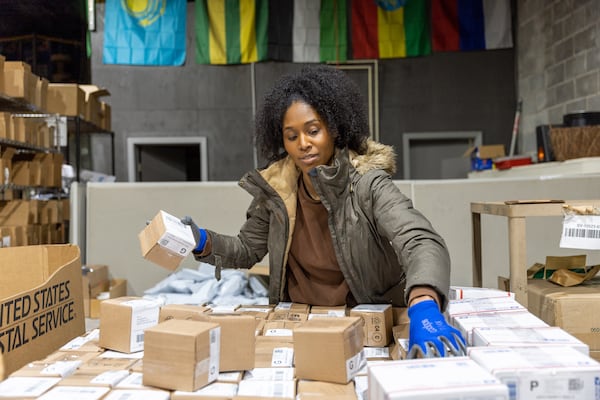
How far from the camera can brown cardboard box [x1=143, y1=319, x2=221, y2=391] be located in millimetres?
962

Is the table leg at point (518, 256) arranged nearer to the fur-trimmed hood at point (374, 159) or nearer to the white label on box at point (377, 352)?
the fur-trimmed hood at point (374, 159)

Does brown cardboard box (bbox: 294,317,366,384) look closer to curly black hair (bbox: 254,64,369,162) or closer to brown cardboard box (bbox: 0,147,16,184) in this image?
curly black hair (bbox: 254,64,369,162)

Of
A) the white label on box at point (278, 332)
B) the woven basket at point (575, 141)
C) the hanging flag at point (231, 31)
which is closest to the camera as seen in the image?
the white label on box at point (278, 332)

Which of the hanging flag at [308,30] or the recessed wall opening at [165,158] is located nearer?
the hanging flag at [308,30]

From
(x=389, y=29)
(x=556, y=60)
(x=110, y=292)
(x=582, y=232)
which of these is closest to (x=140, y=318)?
(x=582, y=232)

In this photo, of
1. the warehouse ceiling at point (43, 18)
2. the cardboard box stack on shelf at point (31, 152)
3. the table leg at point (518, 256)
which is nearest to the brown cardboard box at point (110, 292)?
the cardboard box stack on shelf at point (31, 152)

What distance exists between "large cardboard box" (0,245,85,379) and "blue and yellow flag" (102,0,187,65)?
16.4 ft

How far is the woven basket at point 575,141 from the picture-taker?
3893mm

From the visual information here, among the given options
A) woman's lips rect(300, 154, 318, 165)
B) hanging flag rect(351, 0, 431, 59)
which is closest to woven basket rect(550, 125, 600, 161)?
hanging flag rect(351, 0, 431, 59)

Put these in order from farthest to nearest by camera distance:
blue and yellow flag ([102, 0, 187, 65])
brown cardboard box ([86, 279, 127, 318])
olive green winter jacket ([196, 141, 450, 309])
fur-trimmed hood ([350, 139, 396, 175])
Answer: blue and yellow flag ([102, 0, 187, 65]) < brown cardboard box ([86, 279, 127, 318]) < fur-trimmed hood ([350, 139, 396, 175]) < olive green winter jacket ([196, 141, 450, 309])

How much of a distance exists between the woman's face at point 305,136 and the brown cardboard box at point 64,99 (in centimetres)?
343

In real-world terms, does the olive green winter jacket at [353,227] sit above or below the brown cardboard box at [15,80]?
below

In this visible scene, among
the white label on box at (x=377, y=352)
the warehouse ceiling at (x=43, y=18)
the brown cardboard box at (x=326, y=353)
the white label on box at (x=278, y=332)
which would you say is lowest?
the white label on box at (x=377, y=352)

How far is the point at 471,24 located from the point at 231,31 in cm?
285
